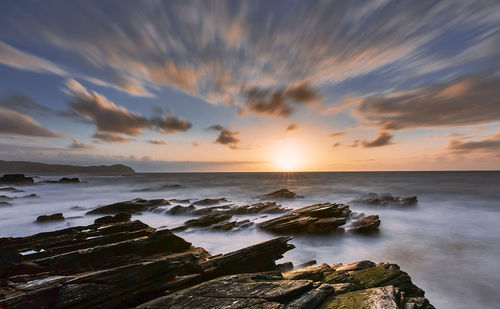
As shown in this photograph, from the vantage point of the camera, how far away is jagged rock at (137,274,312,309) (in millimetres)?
5316

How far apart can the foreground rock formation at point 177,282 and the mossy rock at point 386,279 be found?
33mm

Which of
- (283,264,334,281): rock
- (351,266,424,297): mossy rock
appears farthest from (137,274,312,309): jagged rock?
(351,266,424,297): mossy rock

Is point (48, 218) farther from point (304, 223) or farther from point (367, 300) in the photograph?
point (367, 300)

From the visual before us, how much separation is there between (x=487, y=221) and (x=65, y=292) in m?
36.6

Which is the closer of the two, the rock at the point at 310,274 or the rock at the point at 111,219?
the rock at the point at 310,274

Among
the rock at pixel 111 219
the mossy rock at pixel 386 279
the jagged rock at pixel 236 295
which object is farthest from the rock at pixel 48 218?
the mossy rock at pixel 386 279

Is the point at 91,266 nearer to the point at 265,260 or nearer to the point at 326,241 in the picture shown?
the point at 265,260

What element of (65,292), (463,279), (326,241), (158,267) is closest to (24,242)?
(65,292)

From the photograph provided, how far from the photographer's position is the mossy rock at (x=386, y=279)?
23.8 ft

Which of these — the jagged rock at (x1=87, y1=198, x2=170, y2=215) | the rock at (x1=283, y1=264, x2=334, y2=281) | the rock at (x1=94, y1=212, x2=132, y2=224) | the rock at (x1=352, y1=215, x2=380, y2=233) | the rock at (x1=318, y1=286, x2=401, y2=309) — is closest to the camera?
the rock at (x1=318, y1=286, x2=401, y2=309)

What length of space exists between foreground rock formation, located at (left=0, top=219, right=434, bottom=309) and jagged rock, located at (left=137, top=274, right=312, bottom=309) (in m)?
0.02

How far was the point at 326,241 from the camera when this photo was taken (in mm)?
16391

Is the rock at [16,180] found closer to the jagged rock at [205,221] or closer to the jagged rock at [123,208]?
the jagged rock at [123,208]

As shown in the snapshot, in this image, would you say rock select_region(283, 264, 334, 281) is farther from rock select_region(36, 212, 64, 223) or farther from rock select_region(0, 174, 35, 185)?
rock select_region(0, 174, 35, 185)
